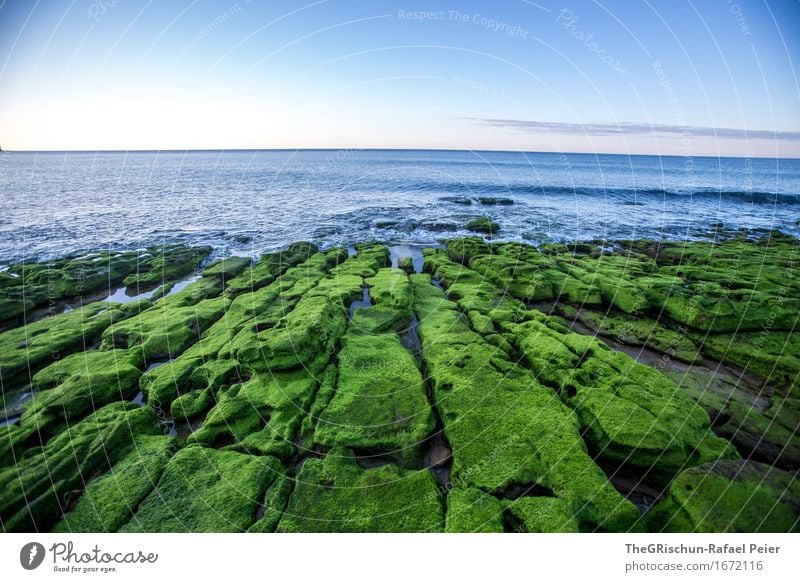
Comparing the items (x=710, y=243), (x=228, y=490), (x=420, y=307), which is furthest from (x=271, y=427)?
(x=710, y=243)

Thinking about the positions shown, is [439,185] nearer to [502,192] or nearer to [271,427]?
[502,192]

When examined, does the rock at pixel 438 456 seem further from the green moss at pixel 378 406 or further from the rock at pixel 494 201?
the rock at pixel 494 201

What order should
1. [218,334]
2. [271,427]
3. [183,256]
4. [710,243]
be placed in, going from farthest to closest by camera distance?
[710,243]
[183,256]
[218,334]
[271,427]

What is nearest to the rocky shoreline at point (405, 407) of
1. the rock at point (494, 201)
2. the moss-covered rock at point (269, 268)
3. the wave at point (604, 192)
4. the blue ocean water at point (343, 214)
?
the moss-covered rock at point (269, 268)

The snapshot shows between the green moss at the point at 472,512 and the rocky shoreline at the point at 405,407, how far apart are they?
0.04 metres

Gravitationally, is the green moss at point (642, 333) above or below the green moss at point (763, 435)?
above

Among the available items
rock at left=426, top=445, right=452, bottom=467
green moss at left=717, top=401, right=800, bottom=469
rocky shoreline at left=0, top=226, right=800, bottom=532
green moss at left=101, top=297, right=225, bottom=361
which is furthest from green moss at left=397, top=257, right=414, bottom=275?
green moss at left=717, top=401, right=800, bottom=469

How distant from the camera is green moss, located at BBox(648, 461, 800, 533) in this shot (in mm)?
5332

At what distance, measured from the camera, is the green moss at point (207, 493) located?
5938 millimetres

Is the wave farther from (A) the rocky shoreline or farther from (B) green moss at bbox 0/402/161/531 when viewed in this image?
(B) green moss at bbox 0/402/161/531

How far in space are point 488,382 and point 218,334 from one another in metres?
9.05

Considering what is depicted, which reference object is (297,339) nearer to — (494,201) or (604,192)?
(494,201)

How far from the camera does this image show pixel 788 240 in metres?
25.5

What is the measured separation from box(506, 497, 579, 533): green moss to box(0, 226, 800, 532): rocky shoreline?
4 cm
